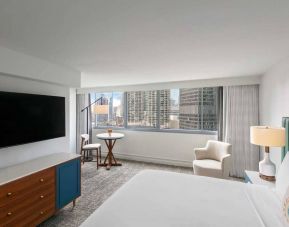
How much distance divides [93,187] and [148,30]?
118 inches

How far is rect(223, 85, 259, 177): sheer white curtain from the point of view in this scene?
3861 mm

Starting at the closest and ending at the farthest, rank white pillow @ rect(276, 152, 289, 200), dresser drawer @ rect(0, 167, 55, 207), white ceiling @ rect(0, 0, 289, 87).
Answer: white ceiling @ rect(0, 0, 289, 87) → white pillow @ rect(276, 152, 289, 200) → dresser drawer @ rect(0, 167, 55, 207)

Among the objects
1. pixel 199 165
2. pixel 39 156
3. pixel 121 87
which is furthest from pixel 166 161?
pixel 39 156

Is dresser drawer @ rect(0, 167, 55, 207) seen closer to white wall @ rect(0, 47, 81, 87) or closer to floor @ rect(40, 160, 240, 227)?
floor @ rect(40, 160, 240, 227)

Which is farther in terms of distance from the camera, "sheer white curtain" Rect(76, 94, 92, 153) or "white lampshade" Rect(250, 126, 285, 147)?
"sheer white curtain" Rect(76, 94, 92, 153)

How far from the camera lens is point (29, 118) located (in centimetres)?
248

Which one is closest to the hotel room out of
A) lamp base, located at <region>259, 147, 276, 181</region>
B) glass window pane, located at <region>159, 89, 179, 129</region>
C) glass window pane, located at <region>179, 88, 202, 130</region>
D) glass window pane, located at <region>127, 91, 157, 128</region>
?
lamp base, located at <region>259, 147, 276, 181</region>

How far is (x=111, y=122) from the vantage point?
5.91m

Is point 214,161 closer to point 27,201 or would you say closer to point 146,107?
point 146,107

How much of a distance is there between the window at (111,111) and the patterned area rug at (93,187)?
1.39m

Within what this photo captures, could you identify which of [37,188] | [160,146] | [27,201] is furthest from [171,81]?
[27,201]

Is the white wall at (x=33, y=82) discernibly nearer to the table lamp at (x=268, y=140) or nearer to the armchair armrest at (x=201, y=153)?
the armchair armrest at (x=201, y=153)

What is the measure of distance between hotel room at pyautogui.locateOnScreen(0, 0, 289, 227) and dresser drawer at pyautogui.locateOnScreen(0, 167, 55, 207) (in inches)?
0.4

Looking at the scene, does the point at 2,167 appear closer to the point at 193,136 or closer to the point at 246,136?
the point at 193,136
